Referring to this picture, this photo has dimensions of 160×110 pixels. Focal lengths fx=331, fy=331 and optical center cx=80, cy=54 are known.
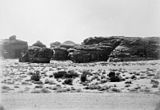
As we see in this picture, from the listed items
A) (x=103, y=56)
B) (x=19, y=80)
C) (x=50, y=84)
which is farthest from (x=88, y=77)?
(x=103, y=56)

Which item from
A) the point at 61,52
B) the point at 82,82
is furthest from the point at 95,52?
the point at 82,82

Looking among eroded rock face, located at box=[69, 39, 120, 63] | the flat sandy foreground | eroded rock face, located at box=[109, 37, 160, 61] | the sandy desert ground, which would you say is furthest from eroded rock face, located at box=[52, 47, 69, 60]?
the flat sandy foreground

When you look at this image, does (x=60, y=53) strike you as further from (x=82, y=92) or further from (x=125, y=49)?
(x=82, y=92)

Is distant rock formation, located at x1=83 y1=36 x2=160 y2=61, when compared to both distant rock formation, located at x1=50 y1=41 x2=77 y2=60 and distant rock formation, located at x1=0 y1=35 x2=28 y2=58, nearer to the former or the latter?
distant rock formation, located at x1=0 y1=35 x2=28 y2=58

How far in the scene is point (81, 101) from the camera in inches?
504

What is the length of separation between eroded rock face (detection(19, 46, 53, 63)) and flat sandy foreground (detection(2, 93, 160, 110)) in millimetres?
16665

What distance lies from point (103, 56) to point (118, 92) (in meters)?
20.2

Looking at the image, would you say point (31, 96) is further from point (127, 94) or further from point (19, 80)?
point (127, 94)

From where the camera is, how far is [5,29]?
13914 mm

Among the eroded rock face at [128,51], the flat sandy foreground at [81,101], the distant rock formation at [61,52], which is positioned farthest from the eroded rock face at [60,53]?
the flat sandy foreground at [81,101]

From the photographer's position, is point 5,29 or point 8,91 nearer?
point 5,29

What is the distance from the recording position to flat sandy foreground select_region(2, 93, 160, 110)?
39.2 feet

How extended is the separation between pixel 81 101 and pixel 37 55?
19235 mm

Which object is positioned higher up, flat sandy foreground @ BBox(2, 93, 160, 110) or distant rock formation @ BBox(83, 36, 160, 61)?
distant rock formation @ BBox(83, 36, 160, 61)
